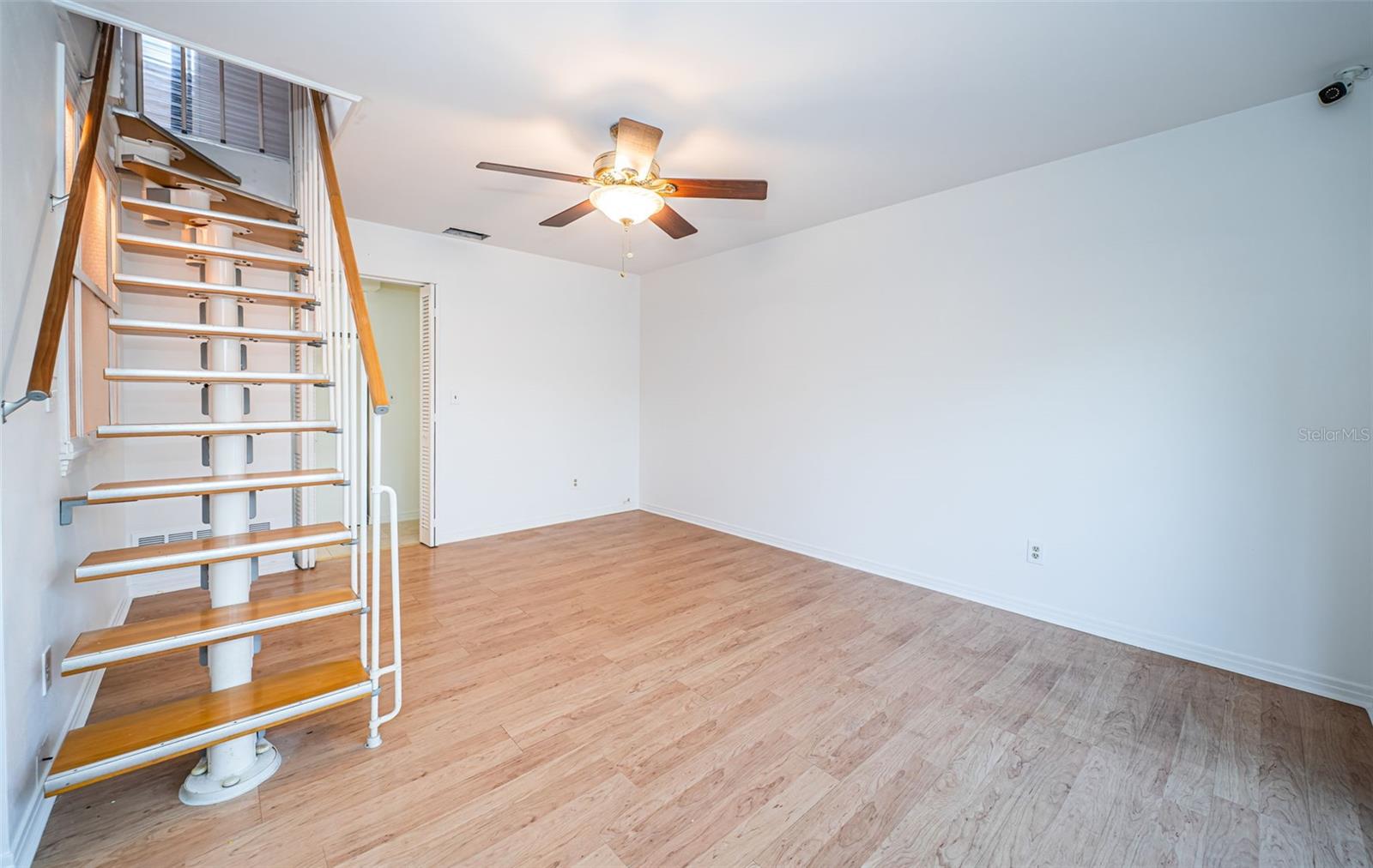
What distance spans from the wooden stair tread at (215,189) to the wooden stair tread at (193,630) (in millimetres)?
2017

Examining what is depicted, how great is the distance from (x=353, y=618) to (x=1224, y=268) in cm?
504

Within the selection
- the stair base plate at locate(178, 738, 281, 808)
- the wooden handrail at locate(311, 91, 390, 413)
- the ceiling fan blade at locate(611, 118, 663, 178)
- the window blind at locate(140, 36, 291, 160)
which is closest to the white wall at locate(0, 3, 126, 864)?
the stair base plate at locate(178, 738, 281, 808)

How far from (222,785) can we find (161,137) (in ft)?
9.89

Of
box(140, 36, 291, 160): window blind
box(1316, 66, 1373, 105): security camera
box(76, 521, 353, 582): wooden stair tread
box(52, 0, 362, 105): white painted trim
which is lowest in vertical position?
box(76, 521, 353, 582): wooden stair tread

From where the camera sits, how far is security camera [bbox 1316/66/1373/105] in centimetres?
225

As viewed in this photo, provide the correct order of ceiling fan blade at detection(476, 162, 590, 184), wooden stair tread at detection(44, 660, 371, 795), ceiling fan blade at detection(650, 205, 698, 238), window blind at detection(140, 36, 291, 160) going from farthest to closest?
window blind at detection(140, 36, 291, 160) → ceiling fan blade at detection(650, 205, 698, 238) → ceiling fan blade at detection(476, 162, 590, 184) → wooden stair tread at detection(44, 660, 371, 795)

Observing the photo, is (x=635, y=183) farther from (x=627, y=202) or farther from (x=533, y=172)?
(x=533, y=172)

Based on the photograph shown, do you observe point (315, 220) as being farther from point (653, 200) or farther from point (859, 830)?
point (859, 830)

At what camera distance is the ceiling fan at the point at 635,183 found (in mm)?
2404

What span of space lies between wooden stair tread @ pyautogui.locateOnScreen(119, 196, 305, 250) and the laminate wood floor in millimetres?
2155

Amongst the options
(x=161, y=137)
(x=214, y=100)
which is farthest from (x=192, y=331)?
(x=214, y=100)

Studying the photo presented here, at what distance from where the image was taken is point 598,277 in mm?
5789

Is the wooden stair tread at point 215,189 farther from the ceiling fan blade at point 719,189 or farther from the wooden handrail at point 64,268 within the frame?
the ceiling fan blade at point 719,189

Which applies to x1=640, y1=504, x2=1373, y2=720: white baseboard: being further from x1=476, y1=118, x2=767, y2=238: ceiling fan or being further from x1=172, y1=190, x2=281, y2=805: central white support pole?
x1=172, y1=190, x2=281, y2=805: central white support pole
